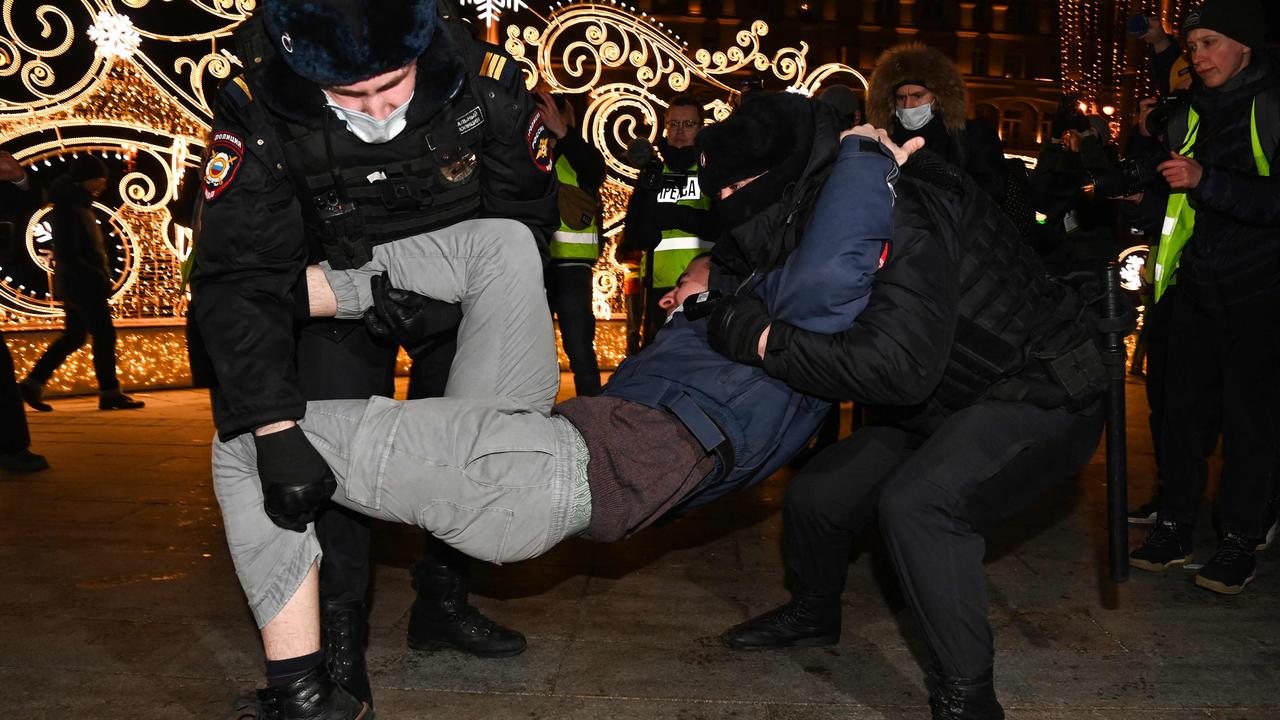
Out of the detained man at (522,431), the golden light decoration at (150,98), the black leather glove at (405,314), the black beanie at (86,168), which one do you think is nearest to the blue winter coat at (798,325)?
the detained man at (522,431)

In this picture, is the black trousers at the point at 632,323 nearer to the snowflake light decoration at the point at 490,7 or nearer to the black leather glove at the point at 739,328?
the snowflake light decoration at the point at 490,7

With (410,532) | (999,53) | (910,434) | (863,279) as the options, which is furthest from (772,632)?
(999,53)

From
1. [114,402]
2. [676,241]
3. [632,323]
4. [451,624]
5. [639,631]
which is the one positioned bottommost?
[632,323]

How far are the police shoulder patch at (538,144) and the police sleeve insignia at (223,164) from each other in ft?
2.26

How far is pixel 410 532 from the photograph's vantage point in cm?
430

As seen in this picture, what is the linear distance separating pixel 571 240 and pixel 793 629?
9.61 ft

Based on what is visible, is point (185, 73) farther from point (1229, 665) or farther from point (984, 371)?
point (1229, 665)

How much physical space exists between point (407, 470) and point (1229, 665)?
2.39 m

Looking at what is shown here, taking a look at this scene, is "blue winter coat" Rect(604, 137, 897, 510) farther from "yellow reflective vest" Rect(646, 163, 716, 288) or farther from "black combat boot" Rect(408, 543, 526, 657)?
"yellow reflective vest" Rect(646, 163, 716, 288)

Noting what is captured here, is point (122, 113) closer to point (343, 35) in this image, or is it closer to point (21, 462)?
point (21, 462)

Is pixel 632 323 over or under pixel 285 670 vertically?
under

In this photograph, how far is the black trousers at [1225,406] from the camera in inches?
146

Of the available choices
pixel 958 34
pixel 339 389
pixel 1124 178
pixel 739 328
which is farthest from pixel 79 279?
pixel 958 34

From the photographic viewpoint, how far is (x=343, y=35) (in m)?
2.13
